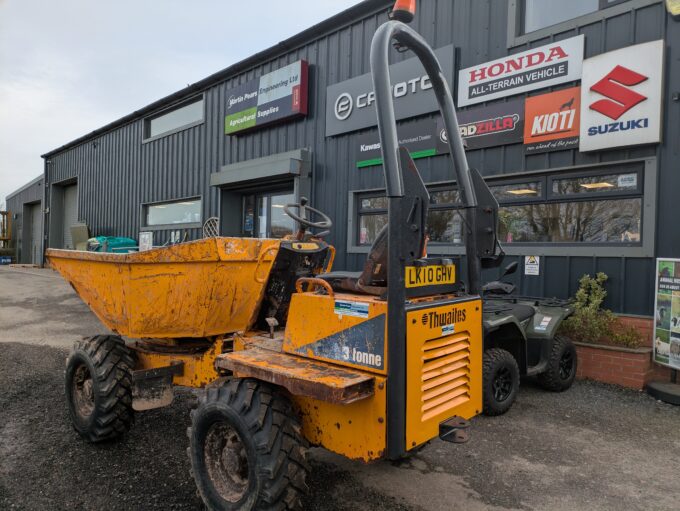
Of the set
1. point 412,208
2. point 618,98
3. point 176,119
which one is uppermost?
point 176,119

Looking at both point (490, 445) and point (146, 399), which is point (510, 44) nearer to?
point (490, 445)

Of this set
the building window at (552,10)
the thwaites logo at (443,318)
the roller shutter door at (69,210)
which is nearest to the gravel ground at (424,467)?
the thwaites logo at (443,318)

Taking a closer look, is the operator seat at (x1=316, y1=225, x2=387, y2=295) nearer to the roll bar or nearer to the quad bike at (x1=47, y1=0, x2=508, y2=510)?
the quad bike at (x1=47, y1=0, x2=508, y2=510)

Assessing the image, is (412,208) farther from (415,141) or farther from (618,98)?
(415,141)

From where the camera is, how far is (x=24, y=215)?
89.9 feet

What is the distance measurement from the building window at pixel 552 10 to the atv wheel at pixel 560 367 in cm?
451

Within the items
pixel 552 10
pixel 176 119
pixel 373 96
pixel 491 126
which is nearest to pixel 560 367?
pixel 491 126

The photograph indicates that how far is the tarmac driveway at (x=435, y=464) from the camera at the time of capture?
3166 millimetres

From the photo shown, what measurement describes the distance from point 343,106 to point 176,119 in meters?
7.26

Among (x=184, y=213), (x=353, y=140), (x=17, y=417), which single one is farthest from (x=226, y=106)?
(x=17, y=417)

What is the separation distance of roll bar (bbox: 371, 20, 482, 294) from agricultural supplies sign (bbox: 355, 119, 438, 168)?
4415mm

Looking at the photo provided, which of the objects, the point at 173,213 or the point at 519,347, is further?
the point at 173,213

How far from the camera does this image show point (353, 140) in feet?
30.5

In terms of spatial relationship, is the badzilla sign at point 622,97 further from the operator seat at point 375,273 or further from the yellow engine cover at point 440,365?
the operator seat at point 375,273
